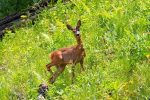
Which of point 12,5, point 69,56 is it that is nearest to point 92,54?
→ point 69,56

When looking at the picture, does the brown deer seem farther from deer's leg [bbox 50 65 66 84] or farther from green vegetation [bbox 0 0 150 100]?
green vegetation [bbox 0 0 150 100]

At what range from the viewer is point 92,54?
9242mm

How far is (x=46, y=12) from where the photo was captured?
1489 cm

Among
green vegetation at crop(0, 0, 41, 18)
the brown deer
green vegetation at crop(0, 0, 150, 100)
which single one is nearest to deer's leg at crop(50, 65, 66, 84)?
the brown deer

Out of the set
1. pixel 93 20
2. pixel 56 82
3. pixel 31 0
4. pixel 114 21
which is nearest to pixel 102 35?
pixel 114 21

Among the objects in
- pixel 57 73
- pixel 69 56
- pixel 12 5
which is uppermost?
pixel 69 56

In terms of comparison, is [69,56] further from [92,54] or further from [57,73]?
[92,54]

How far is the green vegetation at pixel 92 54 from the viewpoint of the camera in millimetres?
7517

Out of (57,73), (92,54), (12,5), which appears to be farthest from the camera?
(12,5)

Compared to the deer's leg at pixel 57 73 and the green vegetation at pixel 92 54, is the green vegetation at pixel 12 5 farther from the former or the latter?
the deer's leg at pixel 57 73

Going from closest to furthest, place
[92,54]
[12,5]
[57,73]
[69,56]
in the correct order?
[69,56], [57,73], [92,54], [12,5]

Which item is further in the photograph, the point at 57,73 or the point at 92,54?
the point at 92,54

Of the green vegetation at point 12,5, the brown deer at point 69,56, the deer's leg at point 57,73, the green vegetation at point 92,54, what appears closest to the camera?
the green vegetation at point 92,54

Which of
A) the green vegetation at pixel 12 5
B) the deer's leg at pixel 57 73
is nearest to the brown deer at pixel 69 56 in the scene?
the deer's leg at pixel 57 73
